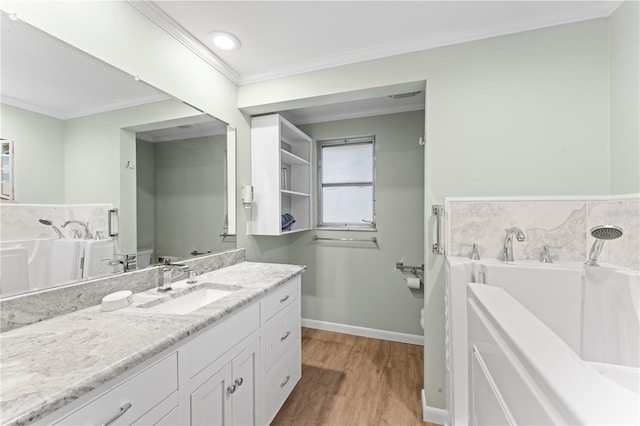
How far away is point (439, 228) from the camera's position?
64.2 inches

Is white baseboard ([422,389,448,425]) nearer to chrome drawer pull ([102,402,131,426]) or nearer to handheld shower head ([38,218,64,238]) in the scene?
chrome drawer pull ([102,402,131,426])

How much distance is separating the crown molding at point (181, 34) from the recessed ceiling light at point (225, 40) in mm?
120

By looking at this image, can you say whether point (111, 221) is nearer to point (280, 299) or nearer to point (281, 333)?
point (280, 299)

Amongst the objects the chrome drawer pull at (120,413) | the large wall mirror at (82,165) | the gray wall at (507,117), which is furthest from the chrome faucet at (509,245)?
the large wall mirror at (82,165)

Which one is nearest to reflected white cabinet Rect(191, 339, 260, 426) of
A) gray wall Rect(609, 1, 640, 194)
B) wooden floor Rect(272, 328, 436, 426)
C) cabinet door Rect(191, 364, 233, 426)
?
cabinet door Rect(191, 364, 233, 426)

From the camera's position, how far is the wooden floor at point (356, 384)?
1.66m

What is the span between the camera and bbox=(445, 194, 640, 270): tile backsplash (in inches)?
51.8

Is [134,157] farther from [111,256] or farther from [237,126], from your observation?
[237,126]

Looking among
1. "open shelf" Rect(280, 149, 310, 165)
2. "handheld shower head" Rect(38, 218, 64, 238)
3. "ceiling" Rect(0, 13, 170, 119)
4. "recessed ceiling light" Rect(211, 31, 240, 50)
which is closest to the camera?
"ceiling" Rect(0, 13, 170, 119)

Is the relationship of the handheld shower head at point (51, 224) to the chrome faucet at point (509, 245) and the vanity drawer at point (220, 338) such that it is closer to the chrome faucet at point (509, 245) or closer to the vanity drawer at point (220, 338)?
the vanity drawer at point (220, 338)

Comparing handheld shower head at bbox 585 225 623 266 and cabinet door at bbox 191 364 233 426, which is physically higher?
handheld shower head at bbox 585 225 623 266

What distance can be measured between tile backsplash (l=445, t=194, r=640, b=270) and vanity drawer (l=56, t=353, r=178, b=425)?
1.58 metres

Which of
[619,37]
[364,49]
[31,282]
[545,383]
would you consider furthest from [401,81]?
[31,282]

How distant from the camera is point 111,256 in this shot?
127 cm
